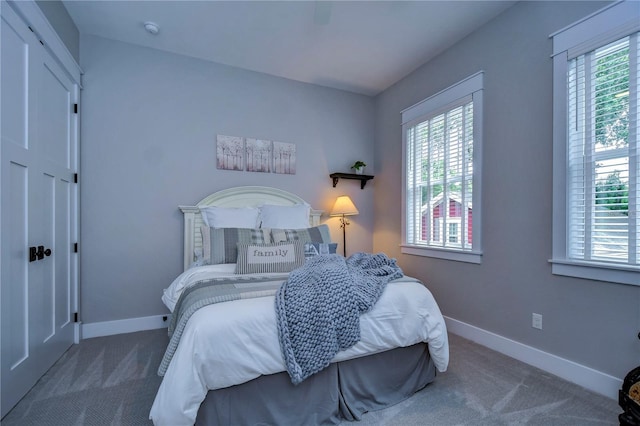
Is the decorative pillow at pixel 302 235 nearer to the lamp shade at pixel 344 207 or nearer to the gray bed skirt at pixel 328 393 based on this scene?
the lamp shade at pixel 344 207

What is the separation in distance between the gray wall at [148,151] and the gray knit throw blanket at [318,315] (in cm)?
202

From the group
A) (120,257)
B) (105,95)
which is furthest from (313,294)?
(105,95)

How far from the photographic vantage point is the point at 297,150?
12.0ft

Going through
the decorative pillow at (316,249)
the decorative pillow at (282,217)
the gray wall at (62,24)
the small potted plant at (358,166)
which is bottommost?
the decorative pillow at (316,249)

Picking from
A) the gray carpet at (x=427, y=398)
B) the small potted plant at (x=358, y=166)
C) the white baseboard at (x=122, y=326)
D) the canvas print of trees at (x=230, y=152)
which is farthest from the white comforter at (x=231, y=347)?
the small potted plant at (x=358, y=166)

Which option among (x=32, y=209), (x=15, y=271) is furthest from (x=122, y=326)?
(x=32, y=209)

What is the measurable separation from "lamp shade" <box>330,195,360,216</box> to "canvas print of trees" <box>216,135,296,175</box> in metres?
0.68

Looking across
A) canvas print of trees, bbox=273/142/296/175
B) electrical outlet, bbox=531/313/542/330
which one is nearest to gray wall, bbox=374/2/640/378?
electrical outlet, bbox=531/313/542/330

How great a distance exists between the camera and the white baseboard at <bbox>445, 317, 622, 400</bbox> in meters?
1.82

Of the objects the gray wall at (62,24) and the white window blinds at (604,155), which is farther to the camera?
the gray wall at (62,24)

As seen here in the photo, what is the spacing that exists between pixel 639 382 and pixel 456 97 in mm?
2427

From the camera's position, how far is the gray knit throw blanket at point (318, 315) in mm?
1430

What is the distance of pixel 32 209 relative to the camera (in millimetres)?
1930

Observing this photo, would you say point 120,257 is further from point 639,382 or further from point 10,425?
point 639,382
